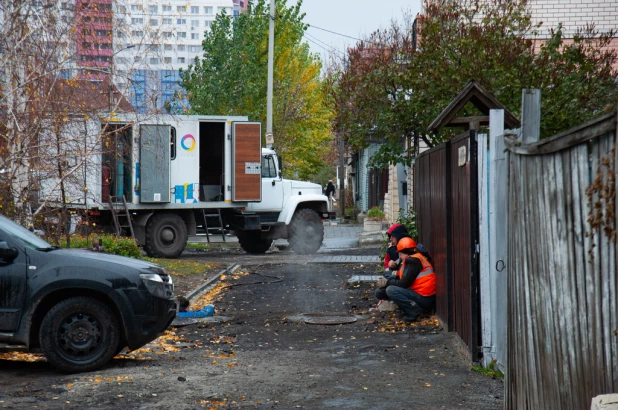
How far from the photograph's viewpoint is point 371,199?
44.2 m

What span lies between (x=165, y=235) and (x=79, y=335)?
13.5 meters

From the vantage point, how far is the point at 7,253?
8086mm

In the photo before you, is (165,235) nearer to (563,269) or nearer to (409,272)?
(409,272)

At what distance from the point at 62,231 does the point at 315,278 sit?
486 cm

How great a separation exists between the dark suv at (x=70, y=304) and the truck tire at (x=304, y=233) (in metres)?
15.1

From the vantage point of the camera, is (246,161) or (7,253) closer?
(7,253)

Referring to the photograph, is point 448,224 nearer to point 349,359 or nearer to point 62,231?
point 349,359

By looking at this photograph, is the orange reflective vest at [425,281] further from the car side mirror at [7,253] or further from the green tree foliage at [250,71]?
the green tree foliage at [250,71]

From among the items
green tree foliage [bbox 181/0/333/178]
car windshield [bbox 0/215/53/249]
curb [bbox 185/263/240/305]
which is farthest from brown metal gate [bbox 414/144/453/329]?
green tree foliage [bbox 181/0/333/178]

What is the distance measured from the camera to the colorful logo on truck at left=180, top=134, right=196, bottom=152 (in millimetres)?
21812

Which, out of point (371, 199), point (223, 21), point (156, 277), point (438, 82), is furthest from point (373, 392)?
point (371, 199)

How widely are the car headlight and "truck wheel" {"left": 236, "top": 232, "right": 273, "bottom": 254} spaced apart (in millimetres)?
15110

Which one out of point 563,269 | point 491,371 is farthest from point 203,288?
point 563,269

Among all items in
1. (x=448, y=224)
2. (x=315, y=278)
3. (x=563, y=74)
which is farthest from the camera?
(x=315, y=278)
